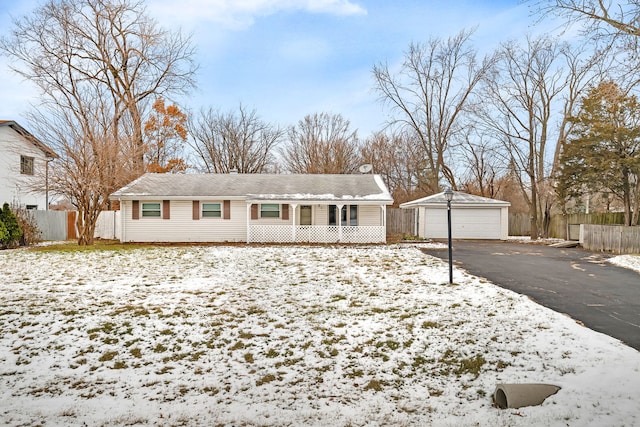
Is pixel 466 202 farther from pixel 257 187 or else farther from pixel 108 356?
pixel 108 356

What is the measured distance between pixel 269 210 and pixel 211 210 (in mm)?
2729

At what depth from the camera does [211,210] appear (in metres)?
17.9

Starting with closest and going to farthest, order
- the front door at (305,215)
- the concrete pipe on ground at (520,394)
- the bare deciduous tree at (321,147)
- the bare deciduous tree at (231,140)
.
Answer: the concrete pipe on ground at (520,394)
the front door at (305,215)
the bare deciduous tree at (321,147)
the bare deciduous tree at (231,140)

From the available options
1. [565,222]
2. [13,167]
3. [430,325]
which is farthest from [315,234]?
[565,222]

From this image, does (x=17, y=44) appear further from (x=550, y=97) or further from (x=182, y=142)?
(x=550, y=97)

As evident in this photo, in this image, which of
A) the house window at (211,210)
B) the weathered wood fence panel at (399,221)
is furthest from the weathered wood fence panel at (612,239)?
the house window at (211,210)

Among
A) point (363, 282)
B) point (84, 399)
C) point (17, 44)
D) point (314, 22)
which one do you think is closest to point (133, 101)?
point (17, 44)

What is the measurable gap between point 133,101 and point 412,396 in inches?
1068

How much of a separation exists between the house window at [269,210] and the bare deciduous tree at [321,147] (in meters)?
14.1

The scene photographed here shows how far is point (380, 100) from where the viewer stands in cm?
2891

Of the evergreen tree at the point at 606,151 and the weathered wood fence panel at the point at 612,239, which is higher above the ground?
the evergreen tree at the point at 606,151

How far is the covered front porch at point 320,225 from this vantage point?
1752 centimetres

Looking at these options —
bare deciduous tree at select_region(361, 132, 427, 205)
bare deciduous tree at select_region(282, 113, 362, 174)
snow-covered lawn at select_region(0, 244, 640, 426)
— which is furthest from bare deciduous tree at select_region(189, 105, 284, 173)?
snow-covered lawn at select_region(0, 244, 640, 426)

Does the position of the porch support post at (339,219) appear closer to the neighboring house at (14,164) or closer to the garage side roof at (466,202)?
the garage side roof at (466,202)
